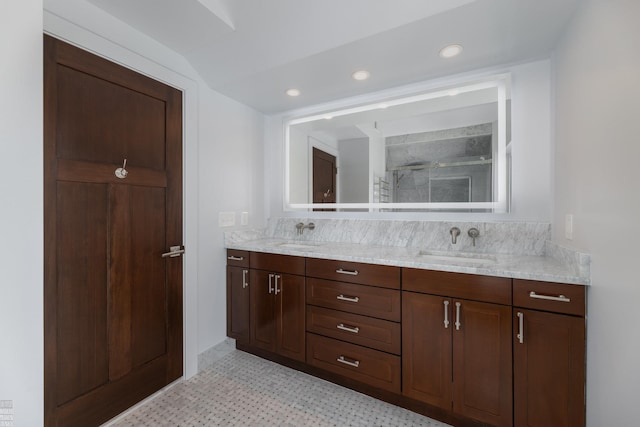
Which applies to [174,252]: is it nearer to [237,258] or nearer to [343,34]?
[237,258]

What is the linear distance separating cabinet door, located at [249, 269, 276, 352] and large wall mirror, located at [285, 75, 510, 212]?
85 centimetres

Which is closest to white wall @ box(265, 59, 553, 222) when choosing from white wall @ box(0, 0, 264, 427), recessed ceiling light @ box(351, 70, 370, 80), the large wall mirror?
the large wall mirror

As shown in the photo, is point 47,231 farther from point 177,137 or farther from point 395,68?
point 395,68


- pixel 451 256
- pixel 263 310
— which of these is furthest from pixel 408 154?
pixel 263 310

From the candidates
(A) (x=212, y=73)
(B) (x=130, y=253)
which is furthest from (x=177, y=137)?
(B) (x=130, y=253)

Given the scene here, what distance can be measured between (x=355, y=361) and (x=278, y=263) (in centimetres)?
89

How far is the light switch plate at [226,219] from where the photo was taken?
2408 mm

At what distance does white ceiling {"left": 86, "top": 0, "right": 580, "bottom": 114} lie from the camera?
4.79 feet

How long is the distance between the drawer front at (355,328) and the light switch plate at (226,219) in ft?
3.43

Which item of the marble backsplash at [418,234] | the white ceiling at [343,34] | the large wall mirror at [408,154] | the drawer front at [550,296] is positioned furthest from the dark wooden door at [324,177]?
the drawer front at [550,296]

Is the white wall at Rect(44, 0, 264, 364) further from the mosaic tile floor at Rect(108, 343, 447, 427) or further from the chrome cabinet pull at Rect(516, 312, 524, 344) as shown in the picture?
the chrome cabinet pull at Rect(516, 312, 524, 344)

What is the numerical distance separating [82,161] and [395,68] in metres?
2.04
